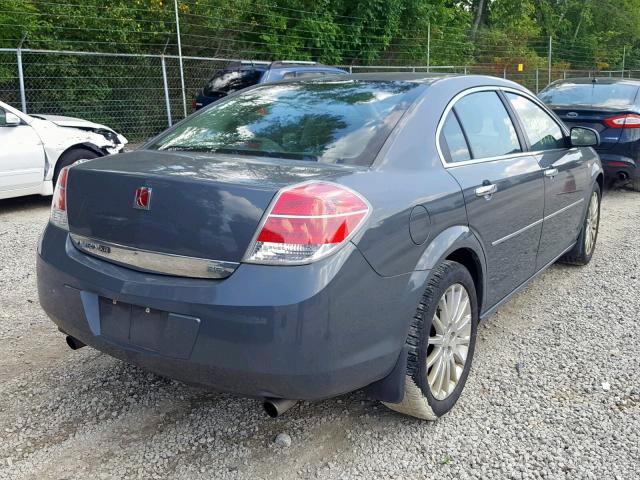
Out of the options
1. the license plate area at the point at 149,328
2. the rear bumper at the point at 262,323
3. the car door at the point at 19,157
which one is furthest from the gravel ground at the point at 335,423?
the car door at the point at 19,157

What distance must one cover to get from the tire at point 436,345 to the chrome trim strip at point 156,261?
0.87 meters

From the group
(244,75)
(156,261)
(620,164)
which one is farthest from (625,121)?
(156,261)

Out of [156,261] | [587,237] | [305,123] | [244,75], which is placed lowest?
[587,237]

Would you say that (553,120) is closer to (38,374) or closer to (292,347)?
(292,347)

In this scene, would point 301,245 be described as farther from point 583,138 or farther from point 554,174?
point 583,138

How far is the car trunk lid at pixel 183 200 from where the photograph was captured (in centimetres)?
227

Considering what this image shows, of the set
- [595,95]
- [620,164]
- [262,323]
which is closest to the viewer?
[262,323]

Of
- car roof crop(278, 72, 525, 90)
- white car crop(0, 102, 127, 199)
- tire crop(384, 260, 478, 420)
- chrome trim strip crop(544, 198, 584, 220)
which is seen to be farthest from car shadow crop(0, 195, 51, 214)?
tire crop(384, 260, 478, 420)

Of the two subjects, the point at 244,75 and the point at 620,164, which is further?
the point at 244,75

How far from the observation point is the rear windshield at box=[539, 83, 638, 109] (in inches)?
320

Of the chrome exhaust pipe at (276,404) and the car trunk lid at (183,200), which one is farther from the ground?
the car trunk lid at (183,200)

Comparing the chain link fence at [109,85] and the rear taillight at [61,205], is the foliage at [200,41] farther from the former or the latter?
the rear taillight at [61,205]

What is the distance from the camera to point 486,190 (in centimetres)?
317

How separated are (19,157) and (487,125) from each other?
225 inches
